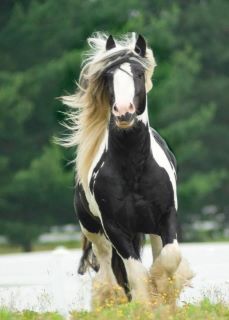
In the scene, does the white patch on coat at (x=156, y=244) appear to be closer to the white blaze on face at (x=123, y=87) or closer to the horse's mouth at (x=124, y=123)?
the horse's mouth at (x=124, y=123)

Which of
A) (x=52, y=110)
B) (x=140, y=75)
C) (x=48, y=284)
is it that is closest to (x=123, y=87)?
(x=140, y=75)

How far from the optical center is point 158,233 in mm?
9938

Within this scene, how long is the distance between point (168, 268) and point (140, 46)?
1.91m

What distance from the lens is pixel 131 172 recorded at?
9930mm

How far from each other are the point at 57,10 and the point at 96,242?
25609mm

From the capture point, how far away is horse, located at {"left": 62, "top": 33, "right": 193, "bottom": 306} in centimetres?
962

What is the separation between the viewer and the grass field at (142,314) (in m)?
8.16

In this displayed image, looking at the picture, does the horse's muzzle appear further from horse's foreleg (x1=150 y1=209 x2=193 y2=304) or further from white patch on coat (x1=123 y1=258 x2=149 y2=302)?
white patch on coat (x1=123 y1=258 x2=149 y2=302)

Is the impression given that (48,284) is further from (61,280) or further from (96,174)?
(96,174)

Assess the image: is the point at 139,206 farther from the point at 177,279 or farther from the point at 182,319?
the point at 182,319

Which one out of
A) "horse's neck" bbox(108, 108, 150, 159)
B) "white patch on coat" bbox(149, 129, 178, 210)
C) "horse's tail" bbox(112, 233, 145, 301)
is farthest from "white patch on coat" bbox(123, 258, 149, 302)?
"horse's tail" bbox(112, 233, 145, 301)

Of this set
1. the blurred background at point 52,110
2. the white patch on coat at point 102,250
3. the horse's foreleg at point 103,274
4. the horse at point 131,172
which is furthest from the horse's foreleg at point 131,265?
the blurred background at point 52,110

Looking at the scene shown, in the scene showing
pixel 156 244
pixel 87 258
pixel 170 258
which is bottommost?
pixel 170 258

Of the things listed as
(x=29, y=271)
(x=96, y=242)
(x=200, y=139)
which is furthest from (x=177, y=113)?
(x=96, y=242)
